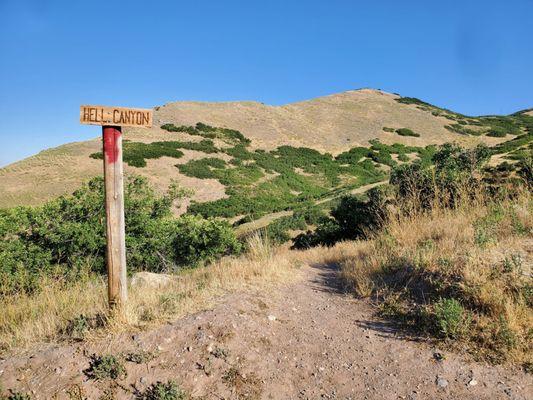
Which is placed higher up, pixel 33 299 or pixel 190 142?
pixel 190 142

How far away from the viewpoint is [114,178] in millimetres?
4125

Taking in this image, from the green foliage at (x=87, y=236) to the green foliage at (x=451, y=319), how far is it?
609 centimetres

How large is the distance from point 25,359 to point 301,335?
8.80 feet

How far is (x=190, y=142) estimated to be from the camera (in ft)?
104

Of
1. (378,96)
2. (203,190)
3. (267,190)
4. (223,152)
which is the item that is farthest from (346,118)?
(203,190)

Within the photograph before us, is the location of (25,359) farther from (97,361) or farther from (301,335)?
(301,335)

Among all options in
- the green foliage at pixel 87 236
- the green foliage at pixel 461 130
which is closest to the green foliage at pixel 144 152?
the green foliage at pixel 87 236

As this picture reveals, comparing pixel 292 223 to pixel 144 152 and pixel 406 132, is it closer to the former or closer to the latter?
pixel 144 152

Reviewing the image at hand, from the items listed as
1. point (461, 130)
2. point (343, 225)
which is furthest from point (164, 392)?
point (461, 130)

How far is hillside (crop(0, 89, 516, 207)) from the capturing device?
22.6 metres

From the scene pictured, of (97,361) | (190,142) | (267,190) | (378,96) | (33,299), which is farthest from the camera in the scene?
(378,96)

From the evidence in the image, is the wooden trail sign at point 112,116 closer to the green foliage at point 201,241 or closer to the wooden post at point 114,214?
the wooden post at point 114,214

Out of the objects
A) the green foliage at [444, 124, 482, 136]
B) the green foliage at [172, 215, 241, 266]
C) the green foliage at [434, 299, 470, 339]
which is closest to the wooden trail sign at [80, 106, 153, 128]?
the green foliage at [434, 299, 470, 339]

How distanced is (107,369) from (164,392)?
2.18 ft
